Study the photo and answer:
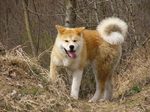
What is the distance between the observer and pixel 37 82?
7.33 m

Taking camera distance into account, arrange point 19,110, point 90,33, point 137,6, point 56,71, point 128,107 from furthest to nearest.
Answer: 1. point 137,6
2. point 90,33
3. point 56,71
4. point 128,107
5. point 19,110

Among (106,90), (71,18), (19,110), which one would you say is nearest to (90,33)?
(106,90)

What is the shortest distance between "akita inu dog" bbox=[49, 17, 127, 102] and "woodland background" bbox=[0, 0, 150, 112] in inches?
10.2

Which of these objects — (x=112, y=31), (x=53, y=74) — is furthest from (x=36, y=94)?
(x=112, y=31)

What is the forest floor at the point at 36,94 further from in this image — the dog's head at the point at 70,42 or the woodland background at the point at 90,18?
the woodland background at the point at 90,18

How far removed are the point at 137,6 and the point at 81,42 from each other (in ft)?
14.1

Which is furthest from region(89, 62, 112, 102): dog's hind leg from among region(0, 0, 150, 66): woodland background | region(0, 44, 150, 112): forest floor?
region(0, 0, 150, 66): woodland background

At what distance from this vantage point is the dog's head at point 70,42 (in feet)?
26.4

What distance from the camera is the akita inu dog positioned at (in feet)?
26.6

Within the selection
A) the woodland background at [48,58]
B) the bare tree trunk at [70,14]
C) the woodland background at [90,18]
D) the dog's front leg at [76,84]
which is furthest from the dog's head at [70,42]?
the bare tree trunk at [70,14]

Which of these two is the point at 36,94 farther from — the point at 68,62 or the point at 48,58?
the point at 48,58

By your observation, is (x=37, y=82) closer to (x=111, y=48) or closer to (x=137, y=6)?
(x=111, y=48)

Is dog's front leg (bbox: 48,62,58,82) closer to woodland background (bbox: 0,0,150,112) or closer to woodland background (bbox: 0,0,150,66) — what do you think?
woodland background (bbox: 0,0,150,112)

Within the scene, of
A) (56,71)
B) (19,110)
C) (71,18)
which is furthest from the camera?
(71,18)
